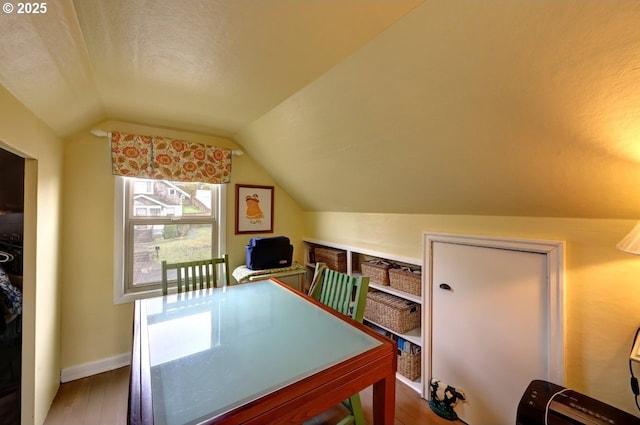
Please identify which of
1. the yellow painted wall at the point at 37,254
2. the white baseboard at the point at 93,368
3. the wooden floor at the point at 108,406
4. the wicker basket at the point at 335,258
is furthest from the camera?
the wicker basket at the point at 335,258

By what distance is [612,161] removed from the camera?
105 cm

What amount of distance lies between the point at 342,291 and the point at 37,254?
1879 mm

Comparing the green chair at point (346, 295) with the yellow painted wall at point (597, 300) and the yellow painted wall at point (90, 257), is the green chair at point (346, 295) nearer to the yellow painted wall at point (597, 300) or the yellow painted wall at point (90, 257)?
the yellow painted wall at point (597, 300)

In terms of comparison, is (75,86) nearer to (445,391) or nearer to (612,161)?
(612,161)

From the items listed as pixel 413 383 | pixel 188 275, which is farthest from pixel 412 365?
pixel 188 275

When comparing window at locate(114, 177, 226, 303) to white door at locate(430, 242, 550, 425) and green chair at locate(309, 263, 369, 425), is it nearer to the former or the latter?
green chair at locate(309, 263, 369, 425)

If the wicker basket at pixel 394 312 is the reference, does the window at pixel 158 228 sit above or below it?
above

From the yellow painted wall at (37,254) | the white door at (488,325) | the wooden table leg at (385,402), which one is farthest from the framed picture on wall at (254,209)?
the wooden table leg at (385,402)

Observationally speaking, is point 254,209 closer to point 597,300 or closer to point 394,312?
point 394,312

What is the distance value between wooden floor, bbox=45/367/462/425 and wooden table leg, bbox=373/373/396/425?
75cm

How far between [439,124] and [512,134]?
0.33 m

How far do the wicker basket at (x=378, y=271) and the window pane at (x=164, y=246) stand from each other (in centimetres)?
170

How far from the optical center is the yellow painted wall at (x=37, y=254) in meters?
1.35

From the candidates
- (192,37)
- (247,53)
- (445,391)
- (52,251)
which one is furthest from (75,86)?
(445,391)
